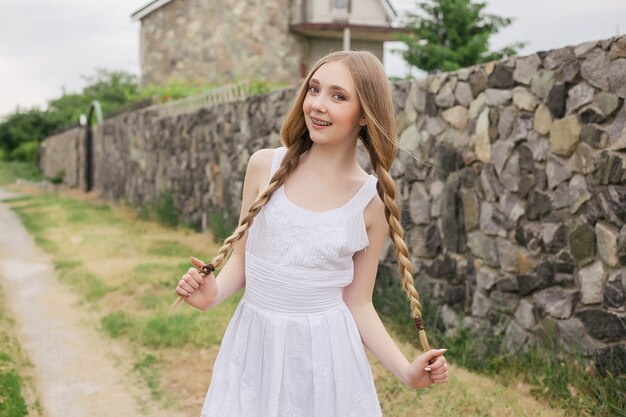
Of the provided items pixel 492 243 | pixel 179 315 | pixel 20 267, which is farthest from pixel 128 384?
pixel 20 267

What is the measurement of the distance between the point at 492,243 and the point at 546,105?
1044 millimetres

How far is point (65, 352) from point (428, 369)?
413 centimetres

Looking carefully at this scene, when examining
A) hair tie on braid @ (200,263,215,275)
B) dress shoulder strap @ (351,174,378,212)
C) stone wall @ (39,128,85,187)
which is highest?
dress shoulder strap @ (351,174,378,212)

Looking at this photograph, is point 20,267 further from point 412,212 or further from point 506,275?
point 506,275

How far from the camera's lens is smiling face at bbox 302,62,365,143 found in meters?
2.13

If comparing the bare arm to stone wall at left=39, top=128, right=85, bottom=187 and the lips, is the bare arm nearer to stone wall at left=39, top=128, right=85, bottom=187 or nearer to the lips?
the lips

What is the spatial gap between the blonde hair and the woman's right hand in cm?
5

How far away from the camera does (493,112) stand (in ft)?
16.5

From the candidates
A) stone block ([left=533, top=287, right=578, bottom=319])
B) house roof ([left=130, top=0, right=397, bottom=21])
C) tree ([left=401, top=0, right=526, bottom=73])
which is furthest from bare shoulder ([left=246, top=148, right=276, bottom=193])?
house roof ([left=130, top=0, right=397, bottom=21])

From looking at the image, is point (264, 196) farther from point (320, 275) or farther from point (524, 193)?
point (524, 193)

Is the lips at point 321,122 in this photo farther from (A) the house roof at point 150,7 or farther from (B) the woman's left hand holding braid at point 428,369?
(A) the house roof at point 150,7

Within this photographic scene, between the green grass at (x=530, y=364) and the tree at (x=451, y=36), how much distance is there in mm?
13498

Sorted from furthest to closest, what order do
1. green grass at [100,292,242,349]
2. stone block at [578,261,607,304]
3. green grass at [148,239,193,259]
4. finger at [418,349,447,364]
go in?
green grass at [148,239,193,259] < green grass at [100,292,242,349] < stone block at [578,261,607,304] < finger at [418,349,447,364]

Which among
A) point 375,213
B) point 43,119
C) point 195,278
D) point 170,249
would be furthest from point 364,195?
point 43,119
